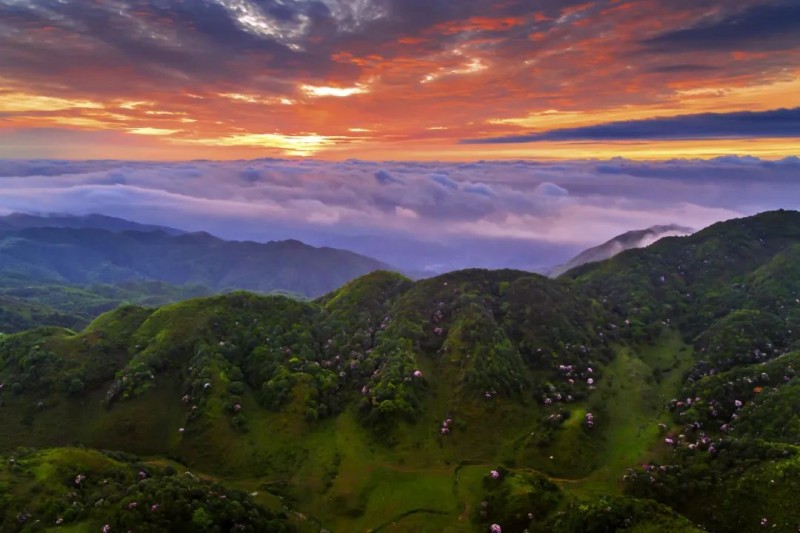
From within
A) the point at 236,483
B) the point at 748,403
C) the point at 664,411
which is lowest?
the point at 236,483

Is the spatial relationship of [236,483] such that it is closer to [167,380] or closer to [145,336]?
[167,380]

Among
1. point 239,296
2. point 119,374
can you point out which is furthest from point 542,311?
point 119,374

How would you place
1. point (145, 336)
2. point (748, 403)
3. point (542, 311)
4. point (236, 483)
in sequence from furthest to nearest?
point (542, 311)
point (145, 336)
point (748, 403)
point (236, 483)

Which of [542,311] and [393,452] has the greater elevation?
[542,311]

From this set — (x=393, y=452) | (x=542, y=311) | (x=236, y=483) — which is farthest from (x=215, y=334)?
(x=542, y=311)

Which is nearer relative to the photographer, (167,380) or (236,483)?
(236,483)

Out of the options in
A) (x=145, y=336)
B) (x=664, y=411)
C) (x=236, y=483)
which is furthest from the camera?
(x=145, y=336)

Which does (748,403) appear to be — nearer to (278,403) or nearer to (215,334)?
(278,403)
